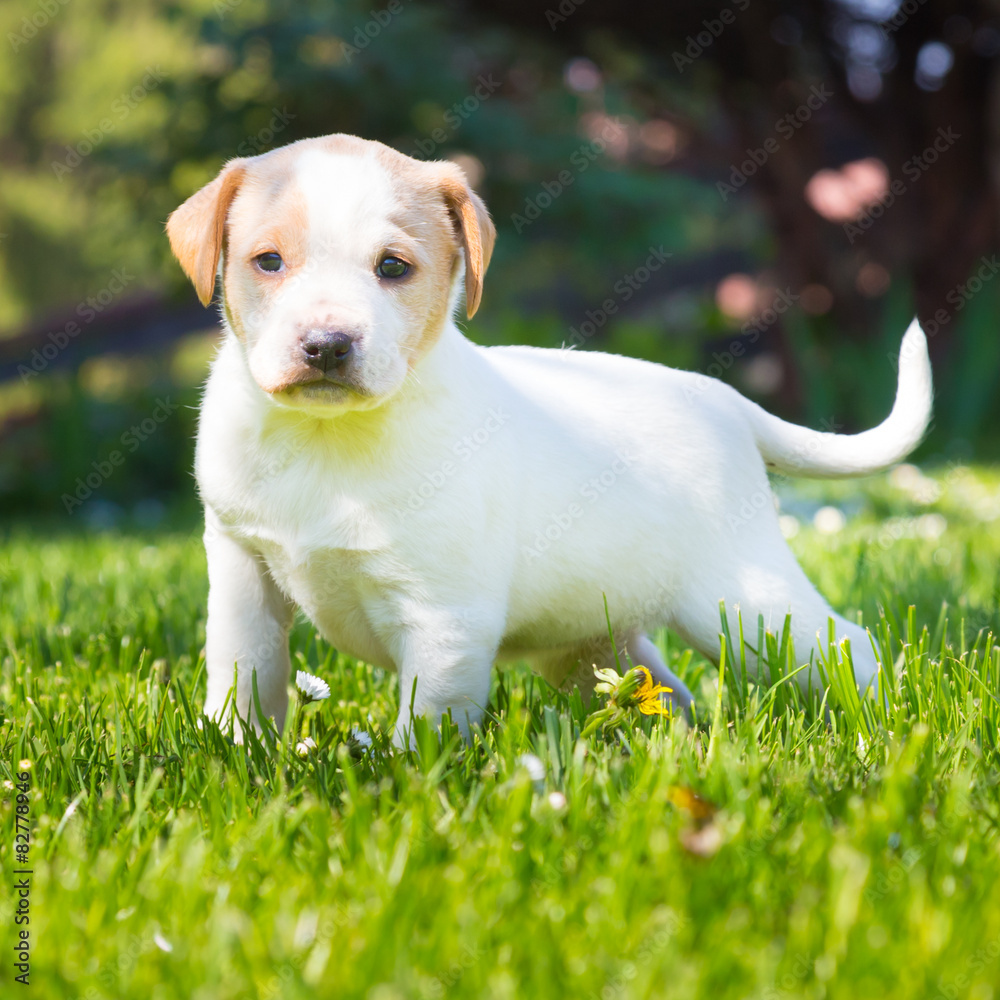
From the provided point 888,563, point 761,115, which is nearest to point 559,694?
point 888,563

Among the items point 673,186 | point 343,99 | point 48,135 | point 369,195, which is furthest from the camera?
point 48,135

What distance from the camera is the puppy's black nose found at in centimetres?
186

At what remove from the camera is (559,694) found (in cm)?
241

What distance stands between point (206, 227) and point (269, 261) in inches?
6.5

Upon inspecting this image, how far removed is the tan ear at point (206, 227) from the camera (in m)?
2.06

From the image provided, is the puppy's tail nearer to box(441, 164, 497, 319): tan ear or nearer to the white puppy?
the white puppy

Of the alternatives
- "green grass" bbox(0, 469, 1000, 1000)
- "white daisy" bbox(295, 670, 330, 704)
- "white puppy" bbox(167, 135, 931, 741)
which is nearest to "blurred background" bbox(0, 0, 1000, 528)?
"white puppy" bbox(167, 135, 931, 741)

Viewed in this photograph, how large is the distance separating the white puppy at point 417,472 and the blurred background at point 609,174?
468cm

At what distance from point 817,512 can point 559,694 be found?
3304mm

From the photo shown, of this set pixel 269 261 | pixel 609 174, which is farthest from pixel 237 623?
pixel 609 174

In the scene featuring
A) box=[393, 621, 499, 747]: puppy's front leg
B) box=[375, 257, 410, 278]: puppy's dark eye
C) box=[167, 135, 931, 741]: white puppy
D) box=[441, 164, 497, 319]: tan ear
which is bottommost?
box=[393, 621, 499, 747]: puppy's front leg

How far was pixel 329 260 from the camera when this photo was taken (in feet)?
6.41

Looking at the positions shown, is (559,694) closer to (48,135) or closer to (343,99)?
(343,99)

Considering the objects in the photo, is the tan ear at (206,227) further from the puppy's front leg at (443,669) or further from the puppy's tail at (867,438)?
the puppy's tail at (867,438)
